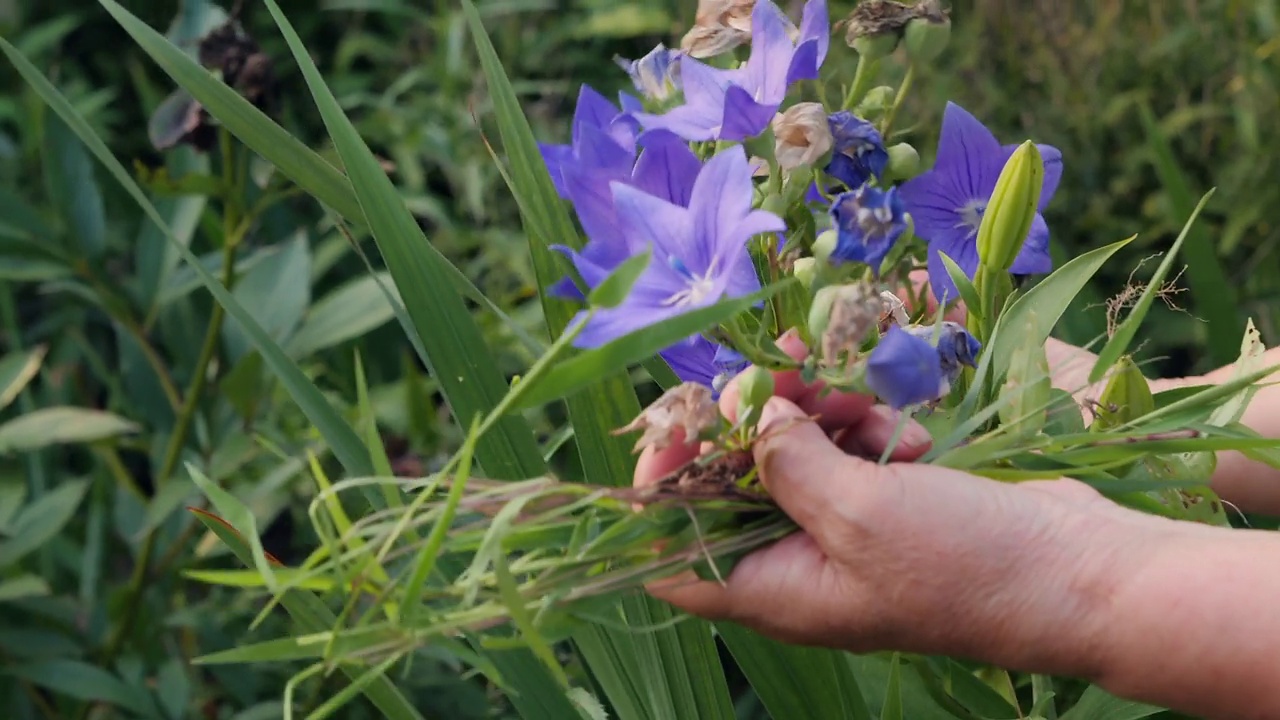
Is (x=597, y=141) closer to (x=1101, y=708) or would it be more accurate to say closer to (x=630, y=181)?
(x=630, y=181)

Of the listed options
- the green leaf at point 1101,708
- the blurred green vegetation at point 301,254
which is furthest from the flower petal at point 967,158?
the blurred green vegetation at point 301,254

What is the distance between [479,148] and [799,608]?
115 centimetres

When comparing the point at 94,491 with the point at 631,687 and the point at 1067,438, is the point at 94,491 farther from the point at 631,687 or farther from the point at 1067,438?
the point at 1067,438

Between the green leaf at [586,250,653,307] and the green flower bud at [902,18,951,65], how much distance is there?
0.74ft

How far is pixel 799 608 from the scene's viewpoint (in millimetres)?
432

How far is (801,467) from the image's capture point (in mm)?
412

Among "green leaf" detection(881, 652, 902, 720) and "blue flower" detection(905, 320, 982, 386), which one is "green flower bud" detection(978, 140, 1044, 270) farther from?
"green leaf" detection(881, 652, 902, 720)

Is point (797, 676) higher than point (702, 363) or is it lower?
lower

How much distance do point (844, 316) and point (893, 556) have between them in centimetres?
8

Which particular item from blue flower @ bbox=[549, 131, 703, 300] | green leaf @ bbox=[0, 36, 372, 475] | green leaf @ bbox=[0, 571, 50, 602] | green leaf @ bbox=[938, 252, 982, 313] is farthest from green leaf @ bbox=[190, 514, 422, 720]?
green leaf @ bbox=[0, 571, 50, 602]

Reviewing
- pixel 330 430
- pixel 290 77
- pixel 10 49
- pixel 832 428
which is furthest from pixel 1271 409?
pixel 290 77

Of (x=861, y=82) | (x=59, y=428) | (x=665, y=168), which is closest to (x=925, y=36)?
(x=861, y=82)

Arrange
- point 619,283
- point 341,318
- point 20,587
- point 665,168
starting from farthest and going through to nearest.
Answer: point 341,318 < point 20,587 < point 665,168 < point 619,283

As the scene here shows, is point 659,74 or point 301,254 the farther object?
point 301,254
